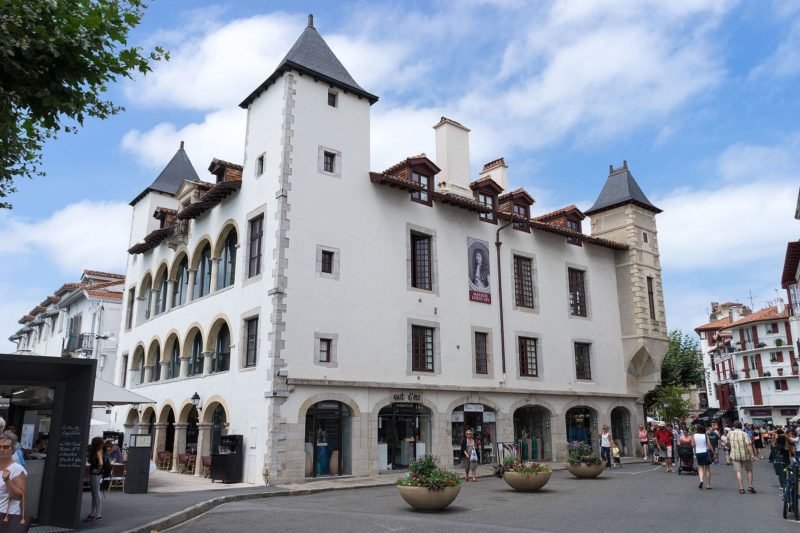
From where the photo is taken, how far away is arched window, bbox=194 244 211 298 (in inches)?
1057

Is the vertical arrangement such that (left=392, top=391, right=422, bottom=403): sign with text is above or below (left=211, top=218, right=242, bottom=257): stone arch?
below

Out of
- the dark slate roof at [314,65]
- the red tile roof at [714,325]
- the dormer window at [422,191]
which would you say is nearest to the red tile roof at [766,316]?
the red tile roof at [714,325]

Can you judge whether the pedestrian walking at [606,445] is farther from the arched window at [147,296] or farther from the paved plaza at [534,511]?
the arched window at [147,296]

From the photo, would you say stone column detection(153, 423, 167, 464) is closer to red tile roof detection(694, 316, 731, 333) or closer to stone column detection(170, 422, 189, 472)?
stone column detection(170, 422, 189, 472)

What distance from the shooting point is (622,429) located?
3250 cm

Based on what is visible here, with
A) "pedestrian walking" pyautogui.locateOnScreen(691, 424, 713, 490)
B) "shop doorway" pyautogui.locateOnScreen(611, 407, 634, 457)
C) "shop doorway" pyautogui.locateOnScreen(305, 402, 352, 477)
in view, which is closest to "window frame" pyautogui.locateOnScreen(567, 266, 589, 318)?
"shop doorway" pyautogui.locateOnScreen(611, 407, 634, 457)

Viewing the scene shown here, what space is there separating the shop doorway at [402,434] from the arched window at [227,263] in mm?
7627

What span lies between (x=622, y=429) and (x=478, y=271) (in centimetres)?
1220

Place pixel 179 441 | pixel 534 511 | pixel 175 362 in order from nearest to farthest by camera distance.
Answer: pixel 534 511 → pixel 179 441 → pixel 175 362

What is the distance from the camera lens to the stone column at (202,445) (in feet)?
76.4

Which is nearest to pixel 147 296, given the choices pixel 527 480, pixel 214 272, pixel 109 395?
pixel 214 272

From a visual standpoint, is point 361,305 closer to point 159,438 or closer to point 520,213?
point 520,213

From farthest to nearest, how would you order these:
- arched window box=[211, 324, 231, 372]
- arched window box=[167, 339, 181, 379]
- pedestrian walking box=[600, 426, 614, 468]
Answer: arched window box=[167, 339, 181, 379]
pedestrian walking box=[600, 426, 614, 468]
arched window box=[211, 324, 231, 372]

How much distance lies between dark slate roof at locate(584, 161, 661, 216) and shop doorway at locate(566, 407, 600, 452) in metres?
10.6
